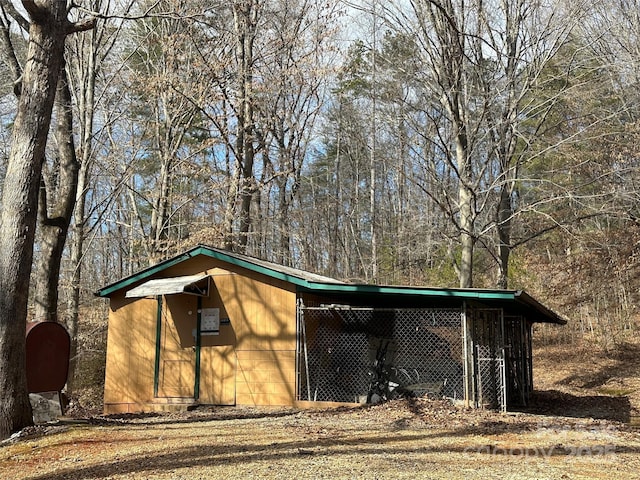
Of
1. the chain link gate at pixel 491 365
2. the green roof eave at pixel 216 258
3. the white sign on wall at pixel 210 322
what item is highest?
the green roof eave at pixel 216 258

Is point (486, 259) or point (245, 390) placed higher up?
point (486, 259)

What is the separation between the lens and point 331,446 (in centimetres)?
671

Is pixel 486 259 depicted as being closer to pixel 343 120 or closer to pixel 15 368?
pixel 343 120

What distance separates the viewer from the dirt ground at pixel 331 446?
5613mm

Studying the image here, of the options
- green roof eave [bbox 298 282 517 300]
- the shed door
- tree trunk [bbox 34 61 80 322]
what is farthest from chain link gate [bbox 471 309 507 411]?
tree trunk [bbox 34 61 80 322]

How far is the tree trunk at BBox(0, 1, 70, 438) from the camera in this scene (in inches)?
286

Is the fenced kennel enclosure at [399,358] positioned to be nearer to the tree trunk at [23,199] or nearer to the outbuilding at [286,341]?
the outbuilding at [286,341]

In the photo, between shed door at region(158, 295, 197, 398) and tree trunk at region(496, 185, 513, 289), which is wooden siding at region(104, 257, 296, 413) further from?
tree trunk at region(496, 185, 513, 289)

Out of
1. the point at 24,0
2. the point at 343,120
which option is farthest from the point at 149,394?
the point at 343,120

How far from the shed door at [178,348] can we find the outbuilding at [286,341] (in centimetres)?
2

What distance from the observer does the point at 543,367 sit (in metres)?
20.0

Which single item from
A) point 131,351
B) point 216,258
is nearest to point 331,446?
point 216,258

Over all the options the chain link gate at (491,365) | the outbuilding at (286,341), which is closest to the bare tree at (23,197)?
the outbuilding at (286,341)

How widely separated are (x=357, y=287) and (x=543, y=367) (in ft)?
41.1
